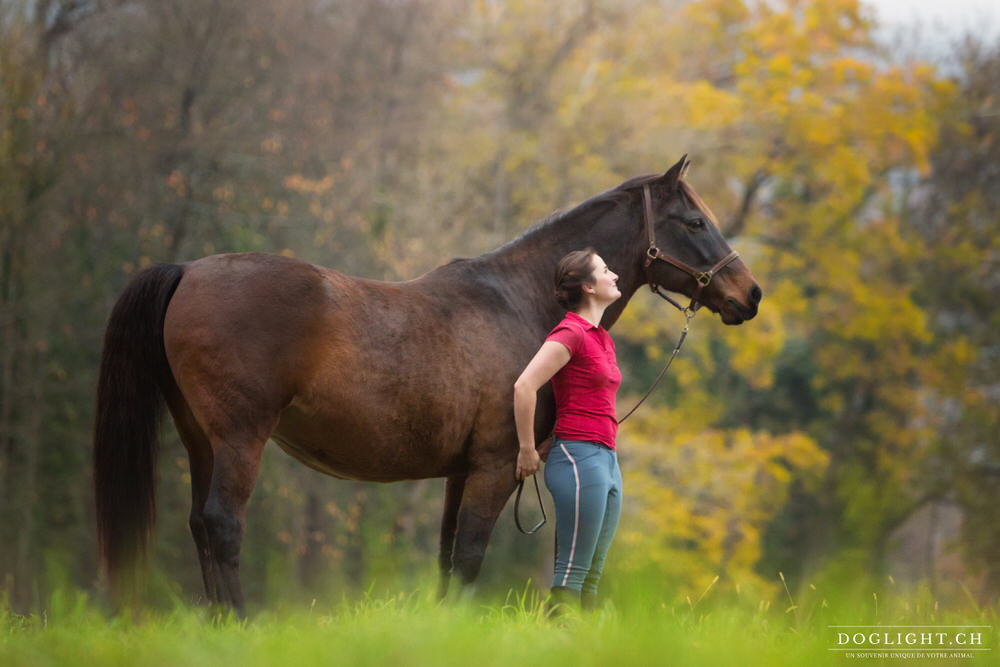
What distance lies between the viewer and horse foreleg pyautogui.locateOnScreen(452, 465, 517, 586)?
4.62 m

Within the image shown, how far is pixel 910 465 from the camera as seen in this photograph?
21.2m

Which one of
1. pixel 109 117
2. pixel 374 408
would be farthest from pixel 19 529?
pixel 374 408

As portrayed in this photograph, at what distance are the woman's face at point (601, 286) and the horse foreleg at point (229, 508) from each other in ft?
5.58

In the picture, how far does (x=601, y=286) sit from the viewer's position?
455cm

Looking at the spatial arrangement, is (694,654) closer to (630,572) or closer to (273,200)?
(630,572)

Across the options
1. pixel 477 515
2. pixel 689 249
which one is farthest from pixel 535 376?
pixel 689 249

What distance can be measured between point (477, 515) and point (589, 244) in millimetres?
1638

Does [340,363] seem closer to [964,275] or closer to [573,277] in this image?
[573,277]

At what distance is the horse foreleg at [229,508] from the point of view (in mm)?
4105

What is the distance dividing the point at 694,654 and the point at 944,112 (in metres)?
21.9

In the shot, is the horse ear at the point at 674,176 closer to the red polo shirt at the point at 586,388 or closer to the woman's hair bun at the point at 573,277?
the woman's hair bun at the point at 573,277

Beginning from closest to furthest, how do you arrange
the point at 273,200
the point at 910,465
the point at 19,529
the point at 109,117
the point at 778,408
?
the point at 19,529 < the point at 109,117 < the point at 273,200 < the point at 910,465 < the point at 778,408

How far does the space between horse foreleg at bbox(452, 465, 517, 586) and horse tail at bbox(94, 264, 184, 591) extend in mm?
1447

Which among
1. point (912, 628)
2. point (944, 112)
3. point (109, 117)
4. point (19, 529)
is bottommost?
point (19, 529)
